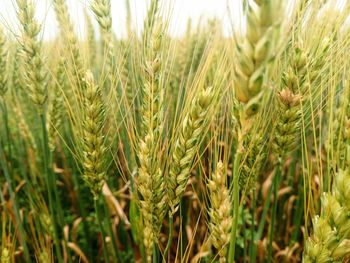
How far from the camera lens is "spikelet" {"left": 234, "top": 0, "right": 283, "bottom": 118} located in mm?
799

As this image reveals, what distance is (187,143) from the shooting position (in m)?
1.25

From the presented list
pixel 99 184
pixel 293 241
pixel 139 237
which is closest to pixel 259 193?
pixel 293 241

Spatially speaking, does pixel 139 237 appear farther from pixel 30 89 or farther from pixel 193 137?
pixel 30 89

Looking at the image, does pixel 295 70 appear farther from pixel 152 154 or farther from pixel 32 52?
pixel 32 52

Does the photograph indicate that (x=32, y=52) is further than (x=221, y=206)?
Yes

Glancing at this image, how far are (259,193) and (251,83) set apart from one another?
190cm

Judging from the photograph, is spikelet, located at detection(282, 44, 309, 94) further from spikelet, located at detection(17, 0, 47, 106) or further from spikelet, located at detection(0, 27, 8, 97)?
spikelet, located at detection(0, 27, 8, 97)

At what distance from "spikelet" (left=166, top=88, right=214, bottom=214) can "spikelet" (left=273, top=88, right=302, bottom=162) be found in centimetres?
36

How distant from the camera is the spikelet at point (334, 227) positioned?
0.94 m

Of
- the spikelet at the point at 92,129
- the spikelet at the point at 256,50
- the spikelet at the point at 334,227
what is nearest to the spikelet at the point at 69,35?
the spikelet at the point at 92,129

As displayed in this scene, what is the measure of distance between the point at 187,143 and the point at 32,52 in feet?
3.16

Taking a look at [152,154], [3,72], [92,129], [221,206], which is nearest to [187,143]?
[152,154]

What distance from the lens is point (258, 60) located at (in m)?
0.86

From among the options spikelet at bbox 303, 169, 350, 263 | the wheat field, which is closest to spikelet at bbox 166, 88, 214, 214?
the wheat field
